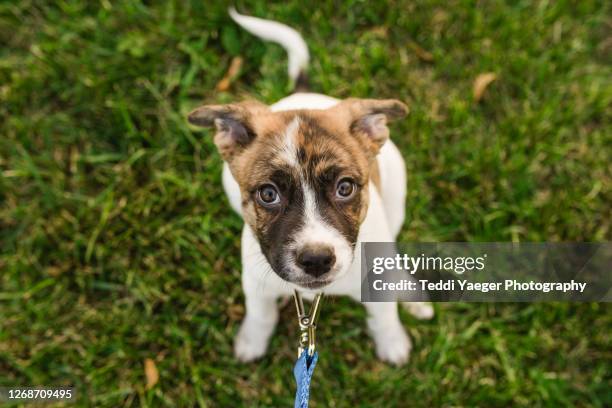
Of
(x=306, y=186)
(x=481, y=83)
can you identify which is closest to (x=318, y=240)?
(x=306, y=186)

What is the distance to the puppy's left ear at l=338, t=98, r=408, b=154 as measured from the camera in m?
3.40

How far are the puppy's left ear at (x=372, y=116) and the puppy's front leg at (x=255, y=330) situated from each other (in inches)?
49.3

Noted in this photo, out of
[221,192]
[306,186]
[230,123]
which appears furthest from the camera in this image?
[221,192]

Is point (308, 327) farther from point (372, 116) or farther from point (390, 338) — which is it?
point (372, 116)

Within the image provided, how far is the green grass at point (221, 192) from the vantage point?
4340 mm

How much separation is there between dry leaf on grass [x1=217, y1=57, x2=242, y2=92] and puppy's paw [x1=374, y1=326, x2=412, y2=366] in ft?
8.00

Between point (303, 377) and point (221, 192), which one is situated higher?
point (221, 192)

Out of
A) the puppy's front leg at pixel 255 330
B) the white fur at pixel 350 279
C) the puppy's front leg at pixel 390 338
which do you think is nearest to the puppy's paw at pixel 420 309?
the white fur at pixel 350 279

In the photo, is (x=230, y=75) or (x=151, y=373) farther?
(x=230, y=75)

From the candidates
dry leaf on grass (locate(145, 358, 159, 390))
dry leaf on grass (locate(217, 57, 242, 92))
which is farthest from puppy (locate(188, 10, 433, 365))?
dry leaf on grass (locate(217, 57, 242, 92))

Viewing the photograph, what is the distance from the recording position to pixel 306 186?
3.02 m

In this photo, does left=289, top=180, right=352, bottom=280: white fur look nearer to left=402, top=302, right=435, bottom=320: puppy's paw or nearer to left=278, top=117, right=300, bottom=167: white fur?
left=278, top=117, right=300, bottom=167: white fur

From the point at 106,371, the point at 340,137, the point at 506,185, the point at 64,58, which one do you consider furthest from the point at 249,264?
the point at 64,58

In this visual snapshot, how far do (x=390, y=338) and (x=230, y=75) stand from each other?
2585 mm
